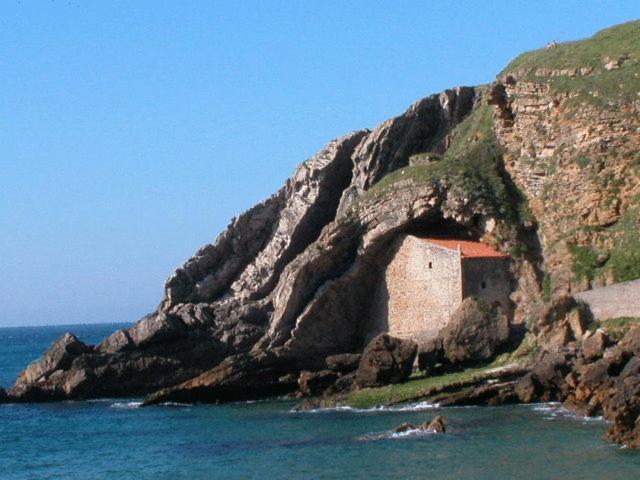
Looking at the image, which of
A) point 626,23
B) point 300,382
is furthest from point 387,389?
point 626,23

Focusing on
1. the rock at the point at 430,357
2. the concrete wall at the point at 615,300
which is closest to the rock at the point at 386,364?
the rock at the point at 430,357

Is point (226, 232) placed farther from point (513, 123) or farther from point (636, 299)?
point (636, 299)

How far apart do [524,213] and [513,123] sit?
4060 mm

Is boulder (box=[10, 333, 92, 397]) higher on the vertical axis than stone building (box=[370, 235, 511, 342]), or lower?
lower

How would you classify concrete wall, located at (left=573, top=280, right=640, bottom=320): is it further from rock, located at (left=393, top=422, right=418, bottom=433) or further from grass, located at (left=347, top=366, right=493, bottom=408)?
rock, located at (left=393, top=422, right=418, bottom=433)

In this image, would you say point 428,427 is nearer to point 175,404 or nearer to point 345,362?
point 345,362

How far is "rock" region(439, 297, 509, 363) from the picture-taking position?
148 ft

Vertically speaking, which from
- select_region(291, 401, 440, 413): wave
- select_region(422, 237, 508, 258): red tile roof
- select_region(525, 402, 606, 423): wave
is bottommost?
select_region(525, 402, 606, 423): wave

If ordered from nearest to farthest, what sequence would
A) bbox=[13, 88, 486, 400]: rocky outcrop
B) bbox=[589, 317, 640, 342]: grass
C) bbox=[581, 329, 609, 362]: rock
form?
bbox=[581, 329, 609, 362]: rock, bbox=[589, 317, 640, 342]: grass, bbox=[13, 88, 486, 400]: rocky outcrop

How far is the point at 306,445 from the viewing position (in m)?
36.0

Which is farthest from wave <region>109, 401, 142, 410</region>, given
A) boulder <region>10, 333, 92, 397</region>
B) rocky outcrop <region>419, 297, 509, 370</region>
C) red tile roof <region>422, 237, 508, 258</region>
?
red tile roof <region>422, 237, 508, 258</region>

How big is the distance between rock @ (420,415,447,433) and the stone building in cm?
1241

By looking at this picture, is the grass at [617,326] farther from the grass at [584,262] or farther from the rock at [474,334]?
the rock at [474,334]

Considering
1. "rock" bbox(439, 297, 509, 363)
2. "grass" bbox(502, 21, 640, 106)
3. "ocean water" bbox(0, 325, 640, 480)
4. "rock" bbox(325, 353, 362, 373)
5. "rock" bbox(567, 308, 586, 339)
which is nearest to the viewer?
"ocean water" bbox(0, 325, 640, 480)
